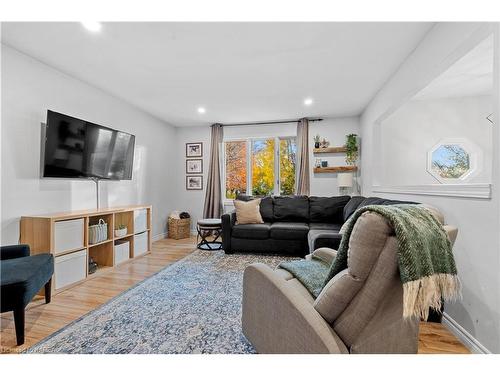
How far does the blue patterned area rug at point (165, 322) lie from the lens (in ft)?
5.36

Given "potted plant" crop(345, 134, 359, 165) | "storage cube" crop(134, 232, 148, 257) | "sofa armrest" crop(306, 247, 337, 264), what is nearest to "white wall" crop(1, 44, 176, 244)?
"storage cube" crop(134, 232, 148, 257)

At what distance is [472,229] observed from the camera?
1.68 meters

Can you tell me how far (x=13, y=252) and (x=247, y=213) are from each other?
278cm

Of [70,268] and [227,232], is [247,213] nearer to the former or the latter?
[227,232]

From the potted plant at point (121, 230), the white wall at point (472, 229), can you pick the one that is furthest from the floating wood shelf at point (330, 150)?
the potted plant at point (121, 230)

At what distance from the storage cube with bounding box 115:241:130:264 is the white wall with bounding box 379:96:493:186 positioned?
393cm

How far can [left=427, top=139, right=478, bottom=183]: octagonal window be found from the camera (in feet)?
13.5

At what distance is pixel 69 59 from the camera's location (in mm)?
2682

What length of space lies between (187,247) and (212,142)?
2.28 meters

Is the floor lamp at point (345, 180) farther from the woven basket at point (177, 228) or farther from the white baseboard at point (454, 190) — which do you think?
the woven basket at point (177, 228)

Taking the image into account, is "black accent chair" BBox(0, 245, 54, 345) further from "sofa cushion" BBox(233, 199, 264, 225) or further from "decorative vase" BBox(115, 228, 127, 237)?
"sofa cushion" BBox(233, 199, 264, 225)

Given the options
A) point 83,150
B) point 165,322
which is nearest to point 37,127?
point 83,150

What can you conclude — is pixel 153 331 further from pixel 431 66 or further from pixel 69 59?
pixel 431 66

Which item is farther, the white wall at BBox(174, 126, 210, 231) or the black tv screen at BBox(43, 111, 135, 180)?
the white wall at BBox(174, 126, 210, 231)
